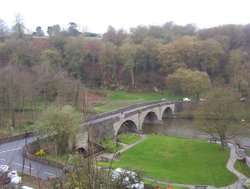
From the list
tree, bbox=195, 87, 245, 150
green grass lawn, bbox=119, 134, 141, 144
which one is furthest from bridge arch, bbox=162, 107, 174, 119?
tree, bbox=195, 87, 245, 150

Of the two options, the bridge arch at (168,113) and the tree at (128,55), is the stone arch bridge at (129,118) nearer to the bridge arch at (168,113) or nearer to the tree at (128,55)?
the bridge arch at (168,113)

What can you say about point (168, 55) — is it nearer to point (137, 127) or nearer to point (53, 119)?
point (137, 127)

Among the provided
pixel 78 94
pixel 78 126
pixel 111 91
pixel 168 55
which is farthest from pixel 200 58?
pixel 78 126

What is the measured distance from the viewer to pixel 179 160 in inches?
1703

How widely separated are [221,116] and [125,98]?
46255 mm

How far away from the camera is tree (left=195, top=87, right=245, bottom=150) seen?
149ft

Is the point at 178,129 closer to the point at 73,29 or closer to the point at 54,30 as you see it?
the point at 54,30

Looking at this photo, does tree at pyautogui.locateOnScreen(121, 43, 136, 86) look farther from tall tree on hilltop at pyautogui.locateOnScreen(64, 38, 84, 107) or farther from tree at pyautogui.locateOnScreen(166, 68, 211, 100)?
tree at pyautogui.locateOnScreen(166, 68, 211, 100)

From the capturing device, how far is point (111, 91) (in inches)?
3839

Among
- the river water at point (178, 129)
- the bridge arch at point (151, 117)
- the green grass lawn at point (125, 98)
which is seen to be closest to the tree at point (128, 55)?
the green grass lawn at point (125, 98)

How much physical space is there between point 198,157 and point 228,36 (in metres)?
67.9

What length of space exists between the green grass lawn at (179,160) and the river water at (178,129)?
7554 millimetres

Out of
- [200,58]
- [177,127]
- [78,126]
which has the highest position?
[200,58]

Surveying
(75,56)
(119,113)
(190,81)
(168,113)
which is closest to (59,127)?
(119,113)
